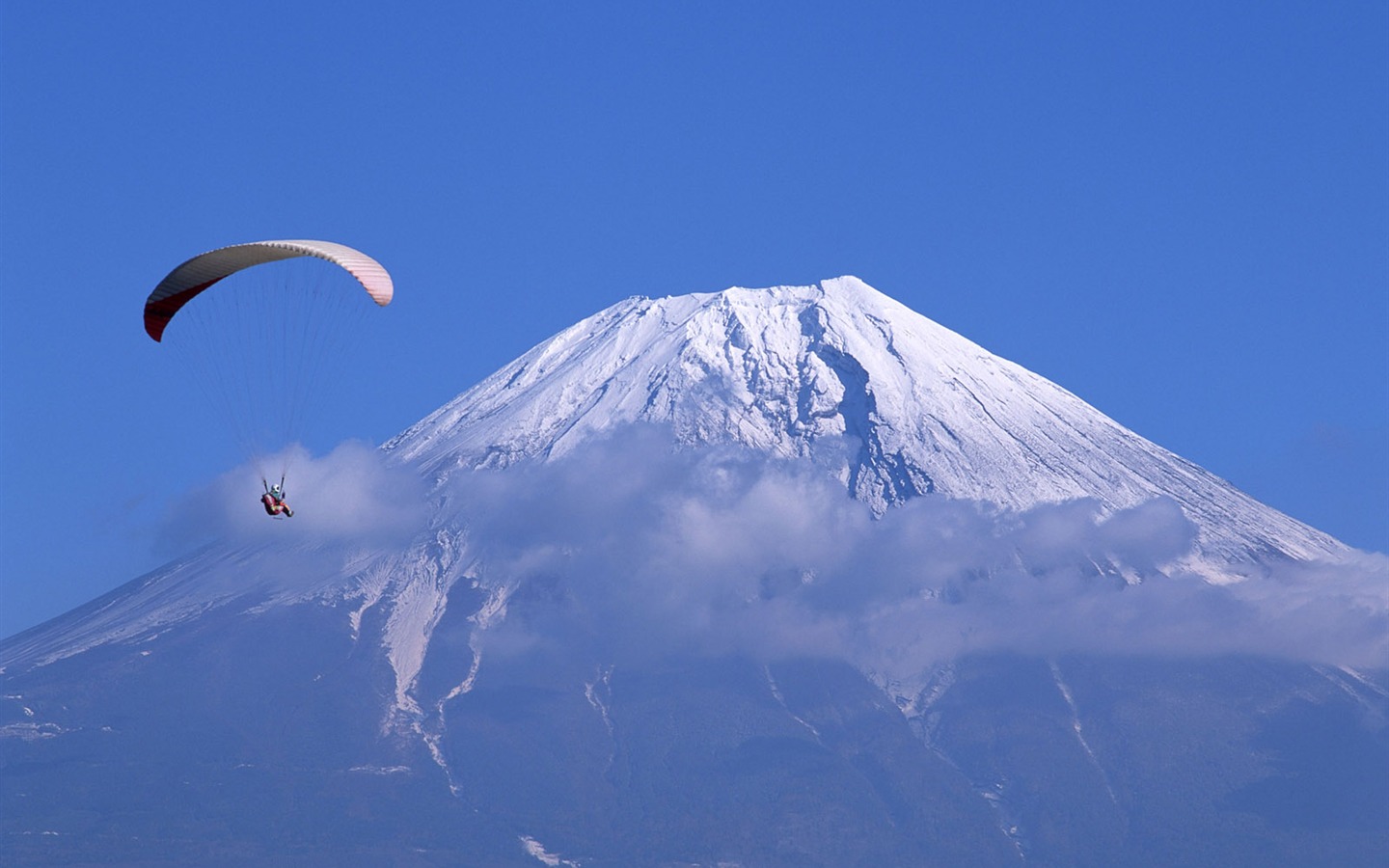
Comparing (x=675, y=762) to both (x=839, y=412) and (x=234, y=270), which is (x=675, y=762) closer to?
(x=839, y=412)

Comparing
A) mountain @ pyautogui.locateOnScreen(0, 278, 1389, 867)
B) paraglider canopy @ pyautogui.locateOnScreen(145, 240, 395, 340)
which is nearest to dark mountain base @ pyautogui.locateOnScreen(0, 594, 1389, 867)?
mountain @ pyautogui.locateOnScreen(0, 278, 1389, 867)

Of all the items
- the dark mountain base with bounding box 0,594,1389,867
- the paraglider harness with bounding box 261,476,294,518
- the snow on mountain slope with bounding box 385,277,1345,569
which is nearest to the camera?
the paraglider harness with bounding box 261,476,294,518

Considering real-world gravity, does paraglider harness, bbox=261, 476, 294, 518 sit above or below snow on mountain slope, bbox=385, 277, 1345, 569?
below

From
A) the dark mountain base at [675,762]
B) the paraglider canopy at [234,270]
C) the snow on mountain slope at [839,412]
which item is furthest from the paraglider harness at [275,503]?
the snow on mountain slope at [839,412]

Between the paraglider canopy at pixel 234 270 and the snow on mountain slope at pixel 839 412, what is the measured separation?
109047 mm

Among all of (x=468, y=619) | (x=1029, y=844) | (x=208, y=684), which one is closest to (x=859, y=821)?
(x=1029, y=844)

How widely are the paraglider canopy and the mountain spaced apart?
79.8m

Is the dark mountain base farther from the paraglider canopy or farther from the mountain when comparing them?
the paraglider canopy

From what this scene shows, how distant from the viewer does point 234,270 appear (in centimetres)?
5044

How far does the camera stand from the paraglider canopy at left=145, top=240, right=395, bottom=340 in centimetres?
4862

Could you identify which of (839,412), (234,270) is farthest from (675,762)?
(234,270)

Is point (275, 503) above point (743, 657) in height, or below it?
below

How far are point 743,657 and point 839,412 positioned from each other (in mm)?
24660

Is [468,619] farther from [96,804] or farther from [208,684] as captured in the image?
[96,804]
